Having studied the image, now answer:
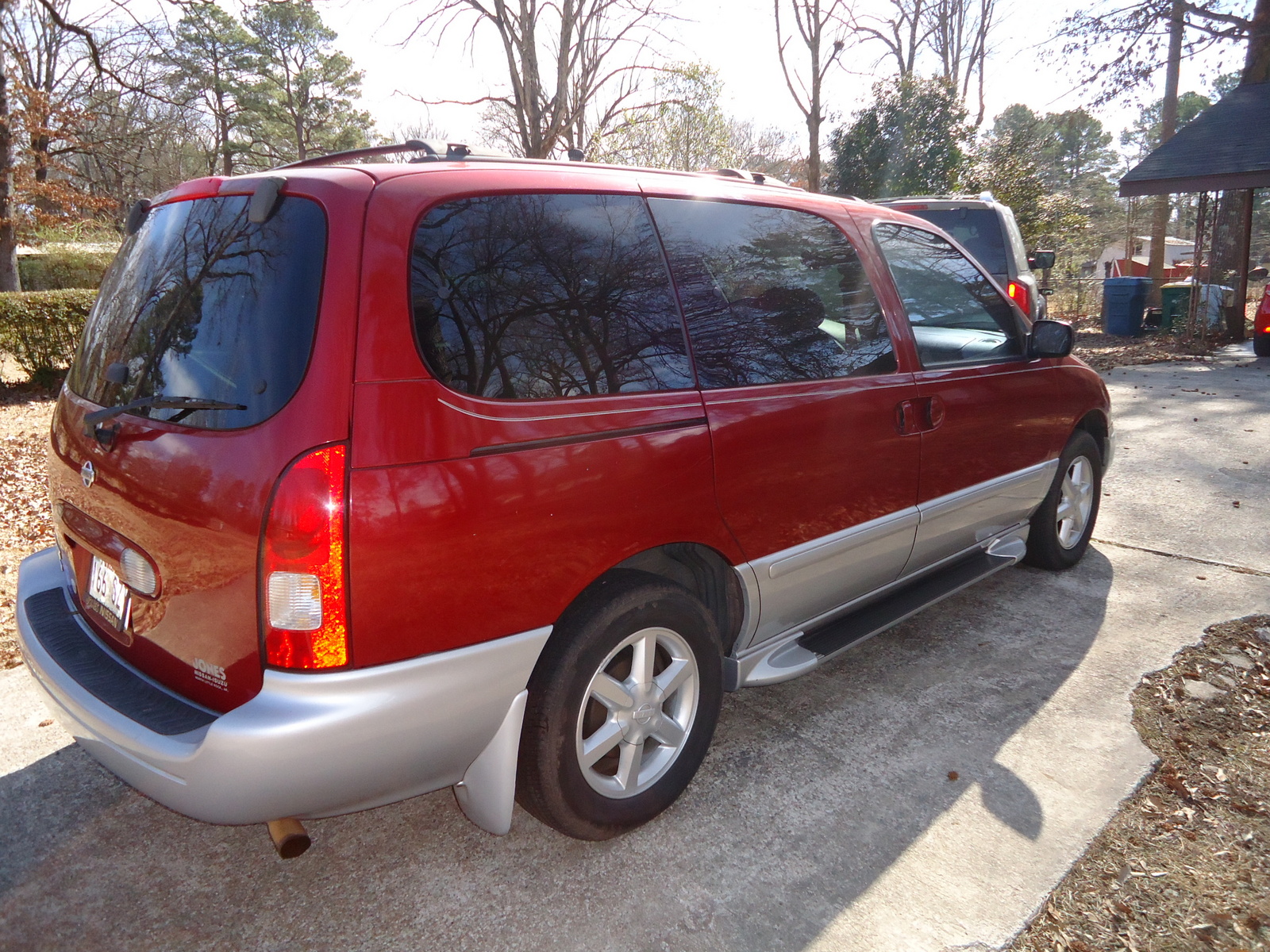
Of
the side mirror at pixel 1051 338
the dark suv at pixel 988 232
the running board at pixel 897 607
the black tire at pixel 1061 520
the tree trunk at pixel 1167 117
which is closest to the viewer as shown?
the running board at pixel 897 607

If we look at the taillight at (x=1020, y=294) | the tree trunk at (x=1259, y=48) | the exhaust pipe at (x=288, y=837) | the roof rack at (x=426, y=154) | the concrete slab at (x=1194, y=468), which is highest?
the tree trunk at (x=1259, y=48)

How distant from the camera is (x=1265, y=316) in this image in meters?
12.7

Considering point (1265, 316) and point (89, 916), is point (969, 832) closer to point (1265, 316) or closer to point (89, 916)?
point (89, 916)

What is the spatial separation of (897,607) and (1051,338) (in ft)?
4.73

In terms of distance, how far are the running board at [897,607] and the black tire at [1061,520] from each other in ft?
1.83

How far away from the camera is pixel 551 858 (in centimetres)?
257

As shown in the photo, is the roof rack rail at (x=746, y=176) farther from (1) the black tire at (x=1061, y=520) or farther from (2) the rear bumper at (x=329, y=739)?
(1) the black tire at (x=1061, y=520)

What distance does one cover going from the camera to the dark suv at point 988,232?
866cm

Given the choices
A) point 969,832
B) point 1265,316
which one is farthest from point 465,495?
point 1265,316

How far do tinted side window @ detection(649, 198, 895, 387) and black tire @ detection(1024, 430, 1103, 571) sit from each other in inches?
67.6

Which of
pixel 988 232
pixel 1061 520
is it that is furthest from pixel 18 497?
pixel 988 232

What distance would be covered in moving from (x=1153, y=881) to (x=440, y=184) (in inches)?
104

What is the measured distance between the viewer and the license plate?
7.60 ft

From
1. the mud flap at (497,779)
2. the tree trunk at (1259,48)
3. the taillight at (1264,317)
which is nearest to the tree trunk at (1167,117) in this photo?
the tree trunk at (1259,48)
